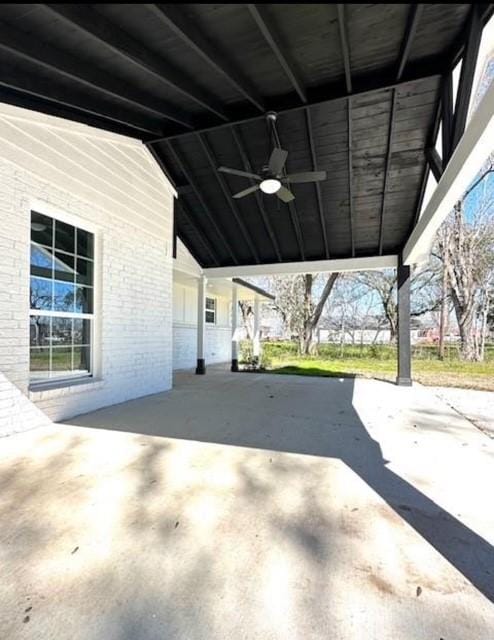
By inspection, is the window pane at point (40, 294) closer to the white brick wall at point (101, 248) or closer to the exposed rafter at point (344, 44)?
the white brick wall at point (101, 248)

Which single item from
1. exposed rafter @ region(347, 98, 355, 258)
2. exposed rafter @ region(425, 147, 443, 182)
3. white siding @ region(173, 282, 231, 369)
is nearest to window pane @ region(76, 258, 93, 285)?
exposed rafter @ region(347, 98, 355, 258)

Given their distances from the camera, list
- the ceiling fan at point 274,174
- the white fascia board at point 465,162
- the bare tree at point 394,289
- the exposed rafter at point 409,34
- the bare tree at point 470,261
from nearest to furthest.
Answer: the white fascia board at point 465,162 < the exposed rafter at point 409,34 < the ceiling fan at point 274,174 < the bare tree at point 470,261 < the bare tree at point 394,289

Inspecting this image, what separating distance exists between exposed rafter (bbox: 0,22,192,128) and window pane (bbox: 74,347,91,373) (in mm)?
3228

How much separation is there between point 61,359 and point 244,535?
3.59m

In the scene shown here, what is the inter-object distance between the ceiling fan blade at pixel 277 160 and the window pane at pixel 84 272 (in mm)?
2862

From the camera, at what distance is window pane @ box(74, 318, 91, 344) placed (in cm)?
491

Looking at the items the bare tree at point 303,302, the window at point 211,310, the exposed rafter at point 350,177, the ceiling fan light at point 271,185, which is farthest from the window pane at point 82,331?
the bare tree at point 303,302

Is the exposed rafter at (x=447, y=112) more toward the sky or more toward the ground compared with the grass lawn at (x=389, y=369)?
more toward the sky

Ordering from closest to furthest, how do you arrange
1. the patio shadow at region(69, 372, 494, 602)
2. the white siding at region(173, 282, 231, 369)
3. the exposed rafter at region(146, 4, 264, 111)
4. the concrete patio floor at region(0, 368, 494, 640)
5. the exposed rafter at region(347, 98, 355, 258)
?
the concrete patio floor at region(0, 368, 494, 640) < the patio shadow at region(69, 372, 494, 602) < the exposed rafter at region(146, 4, 264, 111) < the exposed rafter at region(347, 98, 355, 258) < the white siding at region(173, 282, 231, 369)

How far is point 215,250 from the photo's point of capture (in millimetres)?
9133

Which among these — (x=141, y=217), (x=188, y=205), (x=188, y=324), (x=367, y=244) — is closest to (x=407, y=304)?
(x=367, y=244)

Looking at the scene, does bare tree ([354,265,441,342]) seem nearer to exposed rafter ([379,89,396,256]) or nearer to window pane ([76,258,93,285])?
exposed rafter ([379,89,396,256])

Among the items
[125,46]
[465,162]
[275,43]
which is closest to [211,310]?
[125,46]

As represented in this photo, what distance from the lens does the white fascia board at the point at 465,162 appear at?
3.06m
